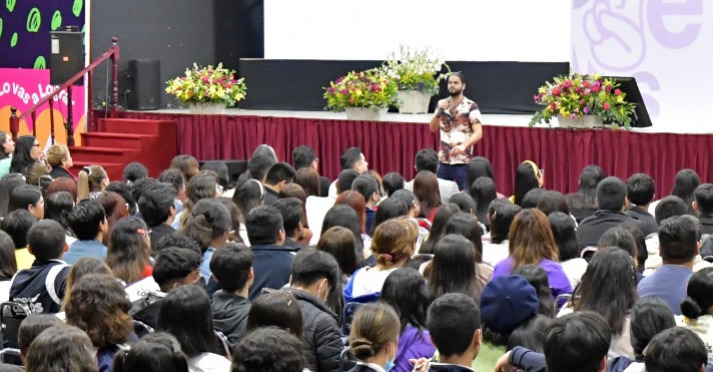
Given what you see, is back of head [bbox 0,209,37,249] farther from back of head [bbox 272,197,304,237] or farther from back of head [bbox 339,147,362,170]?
back of head [bbox 339,147,362,170]

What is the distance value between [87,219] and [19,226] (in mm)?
353

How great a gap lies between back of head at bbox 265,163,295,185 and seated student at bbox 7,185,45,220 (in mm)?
1753

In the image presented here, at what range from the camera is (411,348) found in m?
4.76

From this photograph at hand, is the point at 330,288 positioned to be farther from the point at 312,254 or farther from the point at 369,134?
the point at 369,134

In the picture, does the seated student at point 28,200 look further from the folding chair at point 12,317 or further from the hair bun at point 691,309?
the hair bun at point 691,309

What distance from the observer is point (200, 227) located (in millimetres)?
6449

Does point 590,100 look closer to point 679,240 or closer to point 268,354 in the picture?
point 679,240

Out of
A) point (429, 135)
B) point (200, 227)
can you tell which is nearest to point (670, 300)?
point (200, 227)

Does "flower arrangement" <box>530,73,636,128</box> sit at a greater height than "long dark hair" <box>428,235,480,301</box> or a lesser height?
greater

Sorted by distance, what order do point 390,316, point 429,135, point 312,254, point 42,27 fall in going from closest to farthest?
1. point 390,316
2. point 312,254
3. point 429,135
4. point 42,27

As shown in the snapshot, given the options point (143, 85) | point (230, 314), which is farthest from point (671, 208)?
point (143, 85)

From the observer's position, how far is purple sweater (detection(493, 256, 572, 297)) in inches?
229

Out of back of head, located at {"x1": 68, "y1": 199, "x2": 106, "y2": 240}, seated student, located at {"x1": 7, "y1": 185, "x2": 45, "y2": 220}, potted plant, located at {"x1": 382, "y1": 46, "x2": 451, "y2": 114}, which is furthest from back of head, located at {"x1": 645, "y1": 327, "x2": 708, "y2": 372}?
potted plant, located at {"x1": 382, "y1": 46, "x2": 451, "y2": 114}

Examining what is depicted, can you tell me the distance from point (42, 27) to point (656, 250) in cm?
1070
